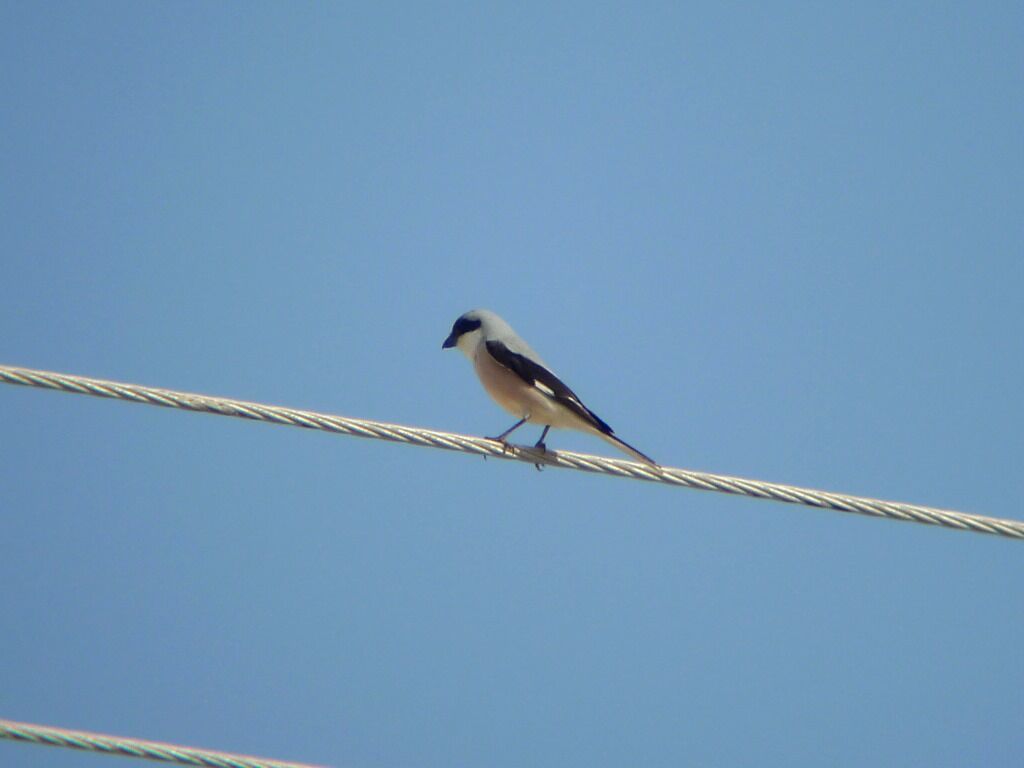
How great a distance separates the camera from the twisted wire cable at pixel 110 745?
3531mm

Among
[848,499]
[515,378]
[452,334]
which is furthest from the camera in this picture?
[452,334]

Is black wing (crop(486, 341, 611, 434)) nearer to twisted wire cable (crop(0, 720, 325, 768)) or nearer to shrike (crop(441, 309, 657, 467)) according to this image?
shrike (crop(441, 309, 657, 467))

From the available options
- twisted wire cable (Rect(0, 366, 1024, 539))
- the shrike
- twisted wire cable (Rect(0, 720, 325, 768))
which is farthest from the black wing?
twisted wire cable (Rect(0, 720, 325, 768))

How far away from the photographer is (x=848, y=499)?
443cm

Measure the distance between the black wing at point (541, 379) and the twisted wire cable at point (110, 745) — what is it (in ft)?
11.9

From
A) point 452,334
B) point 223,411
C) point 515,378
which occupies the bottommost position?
point 223,411

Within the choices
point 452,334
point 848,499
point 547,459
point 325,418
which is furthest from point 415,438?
point 452,334

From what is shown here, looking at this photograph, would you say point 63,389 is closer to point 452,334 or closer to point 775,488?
point 775,488

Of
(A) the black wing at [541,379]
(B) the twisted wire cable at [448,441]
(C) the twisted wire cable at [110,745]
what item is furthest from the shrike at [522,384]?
(C) the twisted wire cable at [110,745]

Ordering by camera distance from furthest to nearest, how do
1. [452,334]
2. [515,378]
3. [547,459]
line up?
[452,334]
[515,378]
[547,459]

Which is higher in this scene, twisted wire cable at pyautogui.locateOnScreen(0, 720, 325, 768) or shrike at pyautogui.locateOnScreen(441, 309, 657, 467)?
shrike at pyautogui.locateOnScreen(441, 309, 657, 467)

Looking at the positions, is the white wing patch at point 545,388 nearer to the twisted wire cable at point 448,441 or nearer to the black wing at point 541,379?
the black wing at point 541,379

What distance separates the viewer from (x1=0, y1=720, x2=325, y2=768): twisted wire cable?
3531 mm

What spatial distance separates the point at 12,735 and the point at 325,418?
1574 millimetres
